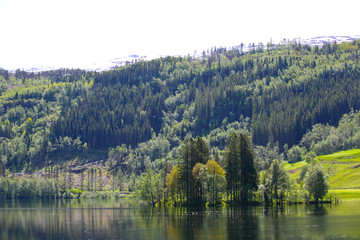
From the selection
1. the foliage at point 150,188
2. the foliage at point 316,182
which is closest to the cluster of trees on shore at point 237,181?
the foliage at point 316,182

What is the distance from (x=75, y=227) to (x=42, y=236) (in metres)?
13.8

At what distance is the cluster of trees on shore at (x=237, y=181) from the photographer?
13912 centimetres

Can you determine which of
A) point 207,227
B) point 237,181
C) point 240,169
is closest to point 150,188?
point 237,181

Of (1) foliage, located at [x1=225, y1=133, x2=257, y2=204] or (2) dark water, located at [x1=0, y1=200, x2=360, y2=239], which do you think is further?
(1) foliage, located at [x1=225, y1=133, x2=257, y2=204]

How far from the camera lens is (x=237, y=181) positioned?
143375 millimetres

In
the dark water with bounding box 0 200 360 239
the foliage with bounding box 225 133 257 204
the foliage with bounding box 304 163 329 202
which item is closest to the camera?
the dark water with bounding box 0 200 360 239

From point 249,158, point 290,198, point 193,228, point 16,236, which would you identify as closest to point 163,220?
point 193,228

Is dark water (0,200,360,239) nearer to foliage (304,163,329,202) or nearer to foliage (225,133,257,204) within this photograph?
foliage (225,133,257,204)

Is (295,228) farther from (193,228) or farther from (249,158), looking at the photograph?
(249,158)

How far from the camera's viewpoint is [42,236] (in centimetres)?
9050

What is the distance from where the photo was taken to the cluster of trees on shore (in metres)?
139

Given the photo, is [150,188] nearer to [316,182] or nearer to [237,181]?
[237,181]

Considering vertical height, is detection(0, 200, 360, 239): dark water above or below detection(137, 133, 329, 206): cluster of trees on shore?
below

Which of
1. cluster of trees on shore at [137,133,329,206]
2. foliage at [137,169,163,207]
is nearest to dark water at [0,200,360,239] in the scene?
cluster of trees on shore at [137,133,329,206]
